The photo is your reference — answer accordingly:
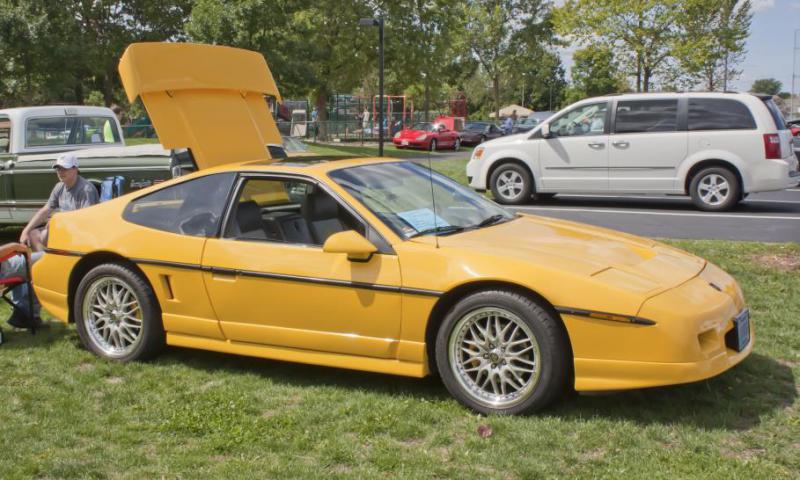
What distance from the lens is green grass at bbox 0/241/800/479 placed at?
143 inches

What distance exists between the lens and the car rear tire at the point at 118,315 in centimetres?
521

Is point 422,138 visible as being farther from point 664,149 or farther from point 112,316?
point 112,316

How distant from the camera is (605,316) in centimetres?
393

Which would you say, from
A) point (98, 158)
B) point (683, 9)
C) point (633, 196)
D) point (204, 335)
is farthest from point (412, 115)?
point (204, 335)

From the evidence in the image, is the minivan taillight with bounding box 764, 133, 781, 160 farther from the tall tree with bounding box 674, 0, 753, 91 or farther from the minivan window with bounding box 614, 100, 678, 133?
the tall tree with bounding box 674, 0, 753, 91

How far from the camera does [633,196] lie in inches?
575

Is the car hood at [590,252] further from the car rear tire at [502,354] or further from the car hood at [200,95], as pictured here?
the car hood at [200,95]

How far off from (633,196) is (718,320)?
35.7ft

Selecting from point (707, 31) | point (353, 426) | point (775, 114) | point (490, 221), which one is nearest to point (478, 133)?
point (707, 31)

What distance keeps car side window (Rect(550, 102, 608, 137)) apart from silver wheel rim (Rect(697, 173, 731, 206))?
1719mm

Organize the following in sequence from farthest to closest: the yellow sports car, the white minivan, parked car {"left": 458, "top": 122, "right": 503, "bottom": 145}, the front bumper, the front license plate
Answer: parked car {"left": 458, "top": 122, "right": 503, "bottom": 145} < the white minivan < the front license plate < the yellow sports car < the front bumper

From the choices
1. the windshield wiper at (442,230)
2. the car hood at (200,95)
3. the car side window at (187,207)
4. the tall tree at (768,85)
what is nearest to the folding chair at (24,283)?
the car side window at (187,207)

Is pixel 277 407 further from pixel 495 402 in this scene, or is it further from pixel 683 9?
pixel 683 9

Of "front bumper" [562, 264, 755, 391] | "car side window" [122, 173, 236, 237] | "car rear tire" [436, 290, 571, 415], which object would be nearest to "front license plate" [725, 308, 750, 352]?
"front bumper" [562, 264, 755, 391]
